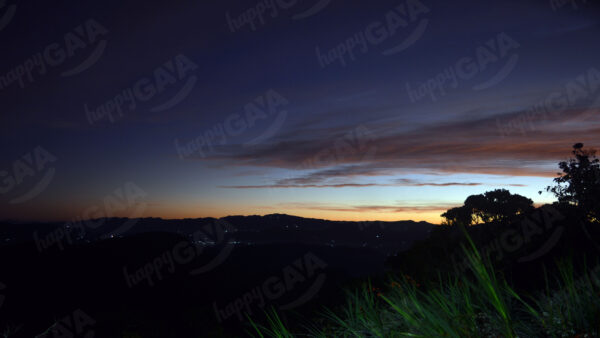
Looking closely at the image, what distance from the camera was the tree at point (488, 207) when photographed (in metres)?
45.4

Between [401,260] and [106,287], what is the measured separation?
64.0 metres

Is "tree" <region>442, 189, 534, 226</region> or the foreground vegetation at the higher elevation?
the foreground vegetation

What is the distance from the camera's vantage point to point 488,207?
47.2m

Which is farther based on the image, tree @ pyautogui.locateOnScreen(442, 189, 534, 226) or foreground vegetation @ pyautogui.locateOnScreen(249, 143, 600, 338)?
tree @ pyautogui.locateOnScreen(442, 189, 534, 226)

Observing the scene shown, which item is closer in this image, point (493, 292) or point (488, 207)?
point (493, 292)

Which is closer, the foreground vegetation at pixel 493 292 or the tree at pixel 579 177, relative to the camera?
the foreground vegetation at pixel 493 292

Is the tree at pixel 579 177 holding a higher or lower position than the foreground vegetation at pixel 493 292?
lower

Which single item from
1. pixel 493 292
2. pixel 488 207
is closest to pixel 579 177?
pixel 488 207

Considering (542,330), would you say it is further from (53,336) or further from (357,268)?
(357,268)

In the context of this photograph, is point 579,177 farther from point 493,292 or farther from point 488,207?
point 493,292

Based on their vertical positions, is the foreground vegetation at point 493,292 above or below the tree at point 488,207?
above

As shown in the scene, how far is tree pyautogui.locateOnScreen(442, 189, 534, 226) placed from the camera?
4544cm

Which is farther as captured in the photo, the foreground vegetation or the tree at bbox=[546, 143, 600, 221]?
the tree at bbox=[546, 143, 600, 221]

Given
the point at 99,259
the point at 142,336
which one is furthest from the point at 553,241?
the point at 99,259
